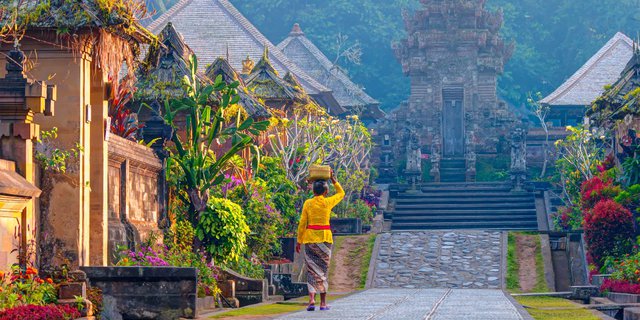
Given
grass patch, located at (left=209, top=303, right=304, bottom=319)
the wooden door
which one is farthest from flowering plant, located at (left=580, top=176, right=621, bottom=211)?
the wooden door

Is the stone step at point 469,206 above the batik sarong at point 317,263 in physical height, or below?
above

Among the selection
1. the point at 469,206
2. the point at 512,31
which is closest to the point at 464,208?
the point at 469,206

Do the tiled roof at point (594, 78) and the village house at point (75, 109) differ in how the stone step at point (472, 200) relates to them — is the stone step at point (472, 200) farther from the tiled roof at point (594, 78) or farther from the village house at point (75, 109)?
the village house at point (75, 109)

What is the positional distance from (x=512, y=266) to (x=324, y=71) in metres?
30.0

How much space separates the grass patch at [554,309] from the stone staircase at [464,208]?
1737 centimetres

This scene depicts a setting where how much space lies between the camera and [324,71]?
59.7m

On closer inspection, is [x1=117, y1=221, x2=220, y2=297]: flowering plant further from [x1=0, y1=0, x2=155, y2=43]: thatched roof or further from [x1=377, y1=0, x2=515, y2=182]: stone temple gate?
[x1=377, y1=0, x2=515, y2=182]: stone temple gate

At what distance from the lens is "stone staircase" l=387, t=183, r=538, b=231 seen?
4256 cm

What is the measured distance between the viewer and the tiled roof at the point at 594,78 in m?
54.2

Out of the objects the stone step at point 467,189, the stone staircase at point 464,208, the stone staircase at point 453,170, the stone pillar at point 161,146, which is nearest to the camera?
the stone pillar at point 161,146

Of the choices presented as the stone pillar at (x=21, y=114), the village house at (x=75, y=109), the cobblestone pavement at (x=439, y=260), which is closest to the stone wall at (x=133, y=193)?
the village house at (x=75, y=109)

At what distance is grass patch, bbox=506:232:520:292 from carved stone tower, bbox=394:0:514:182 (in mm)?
23903

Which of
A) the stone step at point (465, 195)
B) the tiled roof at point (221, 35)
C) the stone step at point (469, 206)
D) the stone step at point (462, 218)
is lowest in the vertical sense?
the stone step at point (462, 218)

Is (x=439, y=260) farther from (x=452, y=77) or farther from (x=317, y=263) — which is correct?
(x=452, y=77)
